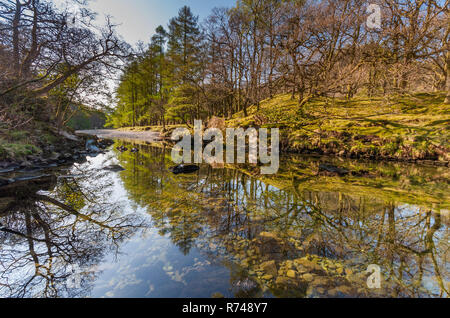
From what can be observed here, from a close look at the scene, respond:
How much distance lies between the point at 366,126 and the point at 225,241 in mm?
12888

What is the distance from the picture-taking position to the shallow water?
7.55 ft

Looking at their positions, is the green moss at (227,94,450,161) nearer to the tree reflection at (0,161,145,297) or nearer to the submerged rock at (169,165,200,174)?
the submerged rock at (169,165,200,174)

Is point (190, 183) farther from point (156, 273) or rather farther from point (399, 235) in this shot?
point (399, 235)

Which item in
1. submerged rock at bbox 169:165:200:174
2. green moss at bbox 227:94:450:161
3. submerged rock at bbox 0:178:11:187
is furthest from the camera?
green moss at bbox 227:94:450:161

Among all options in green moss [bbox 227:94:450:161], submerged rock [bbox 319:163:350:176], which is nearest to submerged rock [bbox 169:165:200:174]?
submerged rock [bbox 319:163:350:176]

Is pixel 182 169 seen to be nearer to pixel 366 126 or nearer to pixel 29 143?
pixel 29 143

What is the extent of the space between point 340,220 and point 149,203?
14.2 ft

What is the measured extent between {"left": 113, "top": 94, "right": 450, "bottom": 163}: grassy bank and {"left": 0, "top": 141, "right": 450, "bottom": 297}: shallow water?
4.99 m

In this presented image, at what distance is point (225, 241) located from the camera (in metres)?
3.21

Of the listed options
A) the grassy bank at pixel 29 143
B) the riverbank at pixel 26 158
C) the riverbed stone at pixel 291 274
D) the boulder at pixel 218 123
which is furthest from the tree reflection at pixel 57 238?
the boulder at pixel 218 123

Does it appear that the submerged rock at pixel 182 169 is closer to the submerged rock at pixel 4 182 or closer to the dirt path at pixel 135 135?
the submerged rock at pixel 4 182

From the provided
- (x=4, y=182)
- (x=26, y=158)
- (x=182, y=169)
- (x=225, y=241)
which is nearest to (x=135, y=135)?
(x=26, y=158)

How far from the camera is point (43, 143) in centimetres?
1001

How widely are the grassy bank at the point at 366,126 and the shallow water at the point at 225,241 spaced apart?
4991mm
